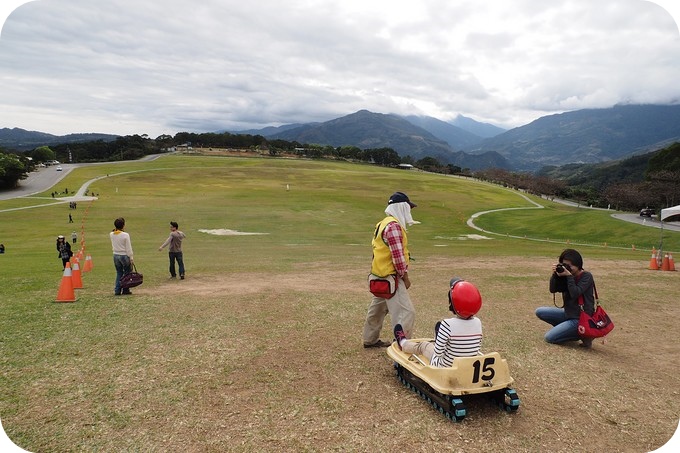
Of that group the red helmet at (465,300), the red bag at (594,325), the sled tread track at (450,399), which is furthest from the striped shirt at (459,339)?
the red bag at (594,325)

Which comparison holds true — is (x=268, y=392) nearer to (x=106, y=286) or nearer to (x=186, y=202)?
(x=106, y=286)

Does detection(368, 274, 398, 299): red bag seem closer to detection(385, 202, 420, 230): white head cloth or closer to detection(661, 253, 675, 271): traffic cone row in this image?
detection(385, 202, 420, 230): white head cloth

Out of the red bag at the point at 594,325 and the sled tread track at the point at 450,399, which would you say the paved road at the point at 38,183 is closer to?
the sled tread track at the point at 450,399

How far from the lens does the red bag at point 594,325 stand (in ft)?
28.3

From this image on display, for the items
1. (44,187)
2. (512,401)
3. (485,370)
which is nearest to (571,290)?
(512,401)

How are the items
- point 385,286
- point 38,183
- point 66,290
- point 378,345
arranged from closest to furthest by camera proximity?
point 385,286
point 378,345
point 66,290
point 38,183

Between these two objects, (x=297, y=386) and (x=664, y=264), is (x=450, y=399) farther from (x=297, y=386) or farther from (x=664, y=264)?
(x=664, y=264)

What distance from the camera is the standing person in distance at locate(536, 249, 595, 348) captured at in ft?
28.5

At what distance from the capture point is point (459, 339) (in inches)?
244

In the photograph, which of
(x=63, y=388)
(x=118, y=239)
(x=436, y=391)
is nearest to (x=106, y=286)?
(x=118, y=239)

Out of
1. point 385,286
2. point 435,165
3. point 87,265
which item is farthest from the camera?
point 435,165

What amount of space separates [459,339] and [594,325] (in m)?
4.41

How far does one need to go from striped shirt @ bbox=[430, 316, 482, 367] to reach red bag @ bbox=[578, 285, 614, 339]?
3977 millimetres

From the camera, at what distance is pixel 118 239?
12.9m
